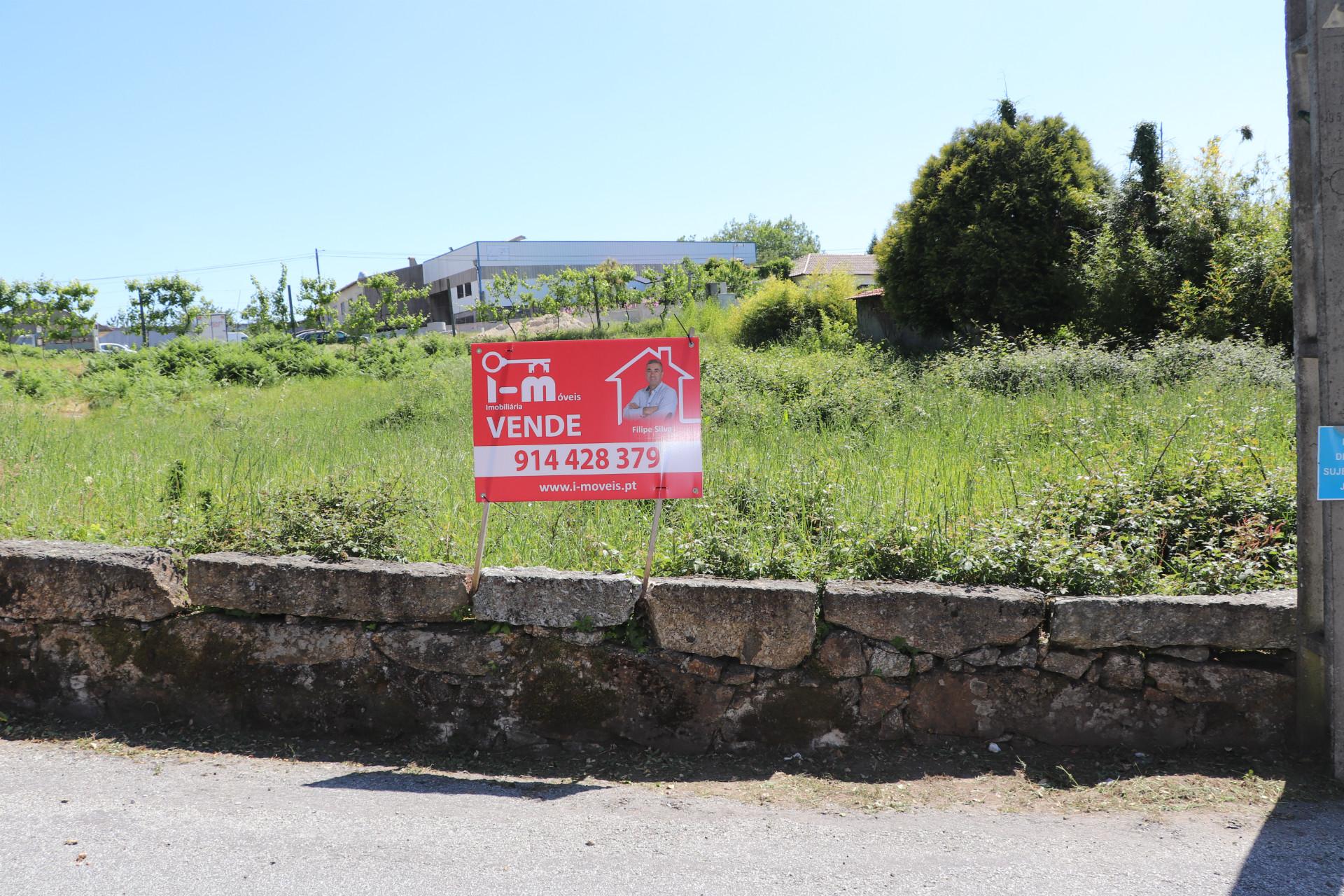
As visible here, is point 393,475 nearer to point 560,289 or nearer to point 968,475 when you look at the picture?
point 968,475

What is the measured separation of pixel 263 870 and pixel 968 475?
4.08 meters

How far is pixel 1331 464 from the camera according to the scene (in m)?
3.49

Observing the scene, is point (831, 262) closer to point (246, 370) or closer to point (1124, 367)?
point (246, 370)

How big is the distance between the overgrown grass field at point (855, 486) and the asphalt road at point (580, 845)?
1119mm

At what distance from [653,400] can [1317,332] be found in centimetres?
269

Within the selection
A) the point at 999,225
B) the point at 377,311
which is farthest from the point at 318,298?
the point at 999,225

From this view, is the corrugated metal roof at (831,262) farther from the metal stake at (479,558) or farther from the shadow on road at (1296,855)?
the shadow on road at (1296,855)

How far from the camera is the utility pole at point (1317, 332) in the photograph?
11.4 feet

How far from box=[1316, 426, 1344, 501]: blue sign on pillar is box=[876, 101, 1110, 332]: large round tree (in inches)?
476

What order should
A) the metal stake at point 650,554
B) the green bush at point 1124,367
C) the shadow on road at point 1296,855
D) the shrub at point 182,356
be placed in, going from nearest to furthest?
the shadow on road at point 1296,855, the metal stake at point 650,554, the green bush at point 1124,367, the shrub at point 182,356

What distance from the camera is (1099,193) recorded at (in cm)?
1577

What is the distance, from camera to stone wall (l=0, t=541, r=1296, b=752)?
384 cm

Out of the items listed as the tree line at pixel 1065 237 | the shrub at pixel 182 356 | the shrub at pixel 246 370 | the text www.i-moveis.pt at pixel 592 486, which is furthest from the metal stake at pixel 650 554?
the shrub at pixel 182 356

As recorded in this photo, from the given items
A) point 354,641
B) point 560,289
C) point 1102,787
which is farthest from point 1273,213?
point 560,289
